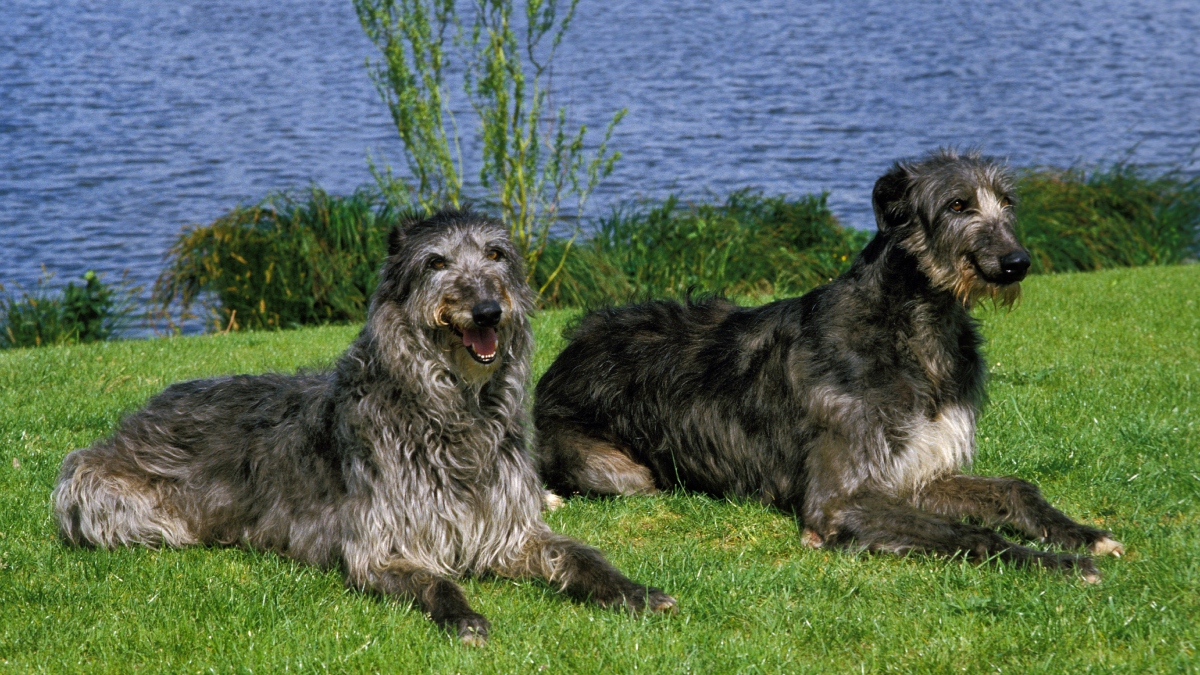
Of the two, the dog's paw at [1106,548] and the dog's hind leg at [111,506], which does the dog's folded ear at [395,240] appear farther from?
the dog's paw at [1106,548]

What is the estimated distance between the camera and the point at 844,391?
246 inches

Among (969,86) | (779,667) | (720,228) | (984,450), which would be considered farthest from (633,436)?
(969,86)

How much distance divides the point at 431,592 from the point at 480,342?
44.2 inches

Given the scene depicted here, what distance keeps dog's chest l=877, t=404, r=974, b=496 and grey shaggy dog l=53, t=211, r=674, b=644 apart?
1.59 m

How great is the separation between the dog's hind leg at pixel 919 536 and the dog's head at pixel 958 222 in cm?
111

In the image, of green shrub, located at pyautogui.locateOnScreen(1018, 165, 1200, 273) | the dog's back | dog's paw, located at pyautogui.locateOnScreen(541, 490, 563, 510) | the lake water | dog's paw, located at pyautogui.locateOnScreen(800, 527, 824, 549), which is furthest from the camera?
the lake water

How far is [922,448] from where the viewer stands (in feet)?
20.3

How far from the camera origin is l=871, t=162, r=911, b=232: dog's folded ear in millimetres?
6234

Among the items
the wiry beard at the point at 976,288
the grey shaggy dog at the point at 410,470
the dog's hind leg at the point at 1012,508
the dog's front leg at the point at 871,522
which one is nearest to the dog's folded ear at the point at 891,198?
the wiry beard at the point at 976,288

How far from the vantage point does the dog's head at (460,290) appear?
5.23 meters

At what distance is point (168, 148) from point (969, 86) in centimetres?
1791

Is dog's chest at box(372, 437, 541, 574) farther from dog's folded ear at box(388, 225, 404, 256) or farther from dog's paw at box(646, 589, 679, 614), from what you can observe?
dog's folded ear at box(388, 225, 404, 256)

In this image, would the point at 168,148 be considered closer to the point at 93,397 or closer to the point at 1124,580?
the point at 93,397

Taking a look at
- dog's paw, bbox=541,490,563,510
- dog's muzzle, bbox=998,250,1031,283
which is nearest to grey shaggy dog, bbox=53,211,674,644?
dog's paw, bbox=541,490,563,510
